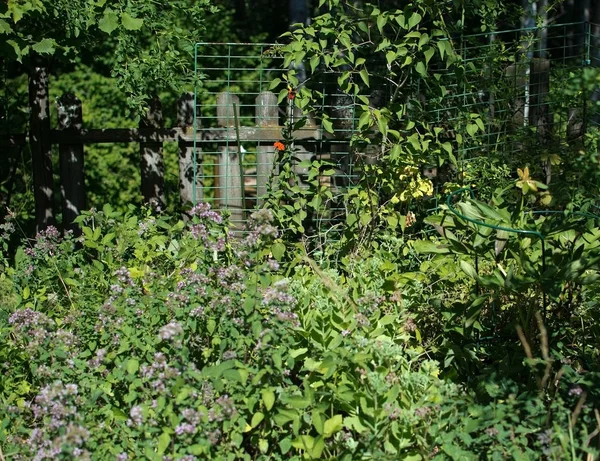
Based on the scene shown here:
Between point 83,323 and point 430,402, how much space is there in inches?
62.4

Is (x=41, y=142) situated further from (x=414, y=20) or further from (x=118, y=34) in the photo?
(x=414, y=20)

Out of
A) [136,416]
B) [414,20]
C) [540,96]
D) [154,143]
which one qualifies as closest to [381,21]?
[414,20]

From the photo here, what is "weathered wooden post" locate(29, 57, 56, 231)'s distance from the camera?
6.19 metres

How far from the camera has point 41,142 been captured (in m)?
6.20

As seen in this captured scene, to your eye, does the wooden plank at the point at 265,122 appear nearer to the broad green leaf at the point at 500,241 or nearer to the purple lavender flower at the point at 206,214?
the purple lavender flower at the point at 206,214

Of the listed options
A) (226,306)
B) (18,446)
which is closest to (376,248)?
(226,306)

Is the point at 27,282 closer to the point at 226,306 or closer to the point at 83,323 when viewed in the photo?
the point at 83,323

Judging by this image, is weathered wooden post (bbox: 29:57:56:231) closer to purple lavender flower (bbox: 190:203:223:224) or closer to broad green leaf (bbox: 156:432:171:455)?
purple lavender flower (bbox: 190:203:223:224)

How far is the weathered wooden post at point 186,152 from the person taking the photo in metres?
6.03

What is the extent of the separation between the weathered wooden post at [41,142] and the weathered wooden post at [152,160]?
73 cm

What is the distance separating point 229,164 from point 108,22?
1.40 m

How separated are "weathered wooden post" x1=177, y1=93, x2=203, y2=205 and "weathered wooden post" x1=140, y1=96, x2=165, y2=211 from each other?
5.9 inches

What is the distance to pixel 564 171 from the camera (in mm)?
5098

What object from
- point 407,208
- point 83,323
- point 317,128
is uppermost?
point 317,128
